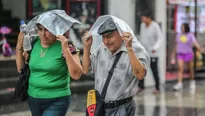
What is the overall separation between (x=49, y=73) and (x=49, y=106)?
327mm

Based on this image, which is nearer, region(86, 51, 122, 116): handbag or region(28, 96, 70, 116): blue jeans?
region(86, 51, 122, 116): handbag

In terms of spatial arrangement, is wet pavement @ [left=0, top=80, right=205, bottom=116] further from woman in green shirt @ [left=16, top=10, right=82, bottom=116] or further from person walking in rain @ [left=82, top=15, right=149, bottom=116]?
person walking in rain @ [left=82, top=15, right=149, bottom=116]

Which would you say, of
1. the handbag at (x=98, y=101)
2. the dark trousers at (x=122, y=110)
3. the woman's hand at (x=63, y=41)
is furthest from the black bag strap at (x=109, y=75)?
the woman's hand at (x=63, y=41)

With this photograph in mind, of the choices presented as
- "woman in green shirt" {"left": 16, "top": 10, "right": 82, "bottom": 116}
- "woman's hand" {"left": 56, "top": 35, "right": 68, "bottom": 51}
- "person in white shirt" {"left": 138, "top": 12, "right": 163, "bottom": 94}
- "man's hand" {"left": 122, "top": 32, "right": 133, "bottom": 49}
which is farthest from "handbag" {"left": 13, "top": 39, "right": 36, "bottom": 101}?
"person in white shirt" {"left": 138, "top": 12, "right": 163, "bottom": 94}

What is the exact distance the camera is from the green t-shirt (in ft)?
14.1

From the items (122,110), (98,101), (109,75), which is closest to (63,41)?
(109,75)

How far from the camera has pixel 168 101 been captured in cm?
938

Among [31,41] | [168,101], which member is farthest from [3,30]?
[31,41]

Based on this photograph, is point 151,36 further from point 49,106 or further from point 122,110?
point 122,110

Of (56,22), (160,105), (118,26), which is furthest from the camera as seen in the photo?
(160,105)

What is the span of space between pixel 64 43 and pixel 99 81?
480 millimetres

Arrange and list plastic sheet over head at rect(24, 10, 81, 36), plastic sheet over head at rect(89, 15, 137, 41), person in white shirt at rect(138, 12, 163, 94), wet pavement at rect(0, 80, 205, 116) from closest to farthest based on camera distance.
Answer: plastic sheet over head at rect(89, 15, 137, 41), plastic sheet over head at rect(24, 10, 81, 36), wet pavement at rect(0, 80, 205, 116), person in white shirt at rect(138, 12, 163, 94)

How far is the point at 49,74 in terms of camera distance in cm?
431

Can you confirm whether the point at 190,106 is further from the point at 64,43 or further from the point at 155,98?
the point at 64,43
